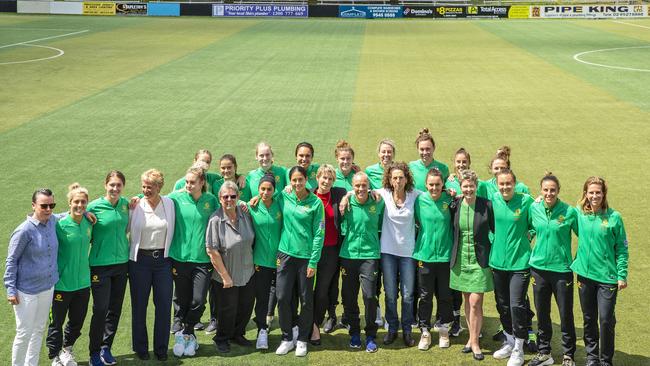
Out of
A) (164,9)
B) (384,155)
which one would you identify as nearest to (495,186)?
(384,155)

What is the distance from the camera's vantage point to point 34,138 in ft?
64.2

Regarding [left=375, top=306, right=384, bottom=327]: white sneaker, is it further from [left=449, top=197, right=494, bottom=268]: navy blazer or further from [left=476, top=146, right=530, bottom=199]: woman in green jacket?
[left=476, top=146, right=530, bottom=199]: woman in green jacket

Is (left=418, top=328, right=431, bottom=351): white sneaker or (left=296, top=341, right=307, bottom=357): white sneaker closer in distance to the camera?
(left=296, top=341, right=307, bottom=357): white sneaker

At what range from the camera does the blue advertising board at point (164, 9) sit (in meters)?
60.2

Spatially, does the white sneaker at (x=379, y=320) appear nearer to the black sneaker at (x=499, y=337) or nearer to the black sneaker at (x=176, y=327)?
the black sneaker at (x=499, y=337)

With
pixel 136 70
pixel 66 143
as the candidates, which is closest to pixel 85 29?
pixel 136 70

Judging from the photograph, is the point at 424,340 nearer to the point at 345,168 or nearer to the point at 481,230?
the point at 481,230

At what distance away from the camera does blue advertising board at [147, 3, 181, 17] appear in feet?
197

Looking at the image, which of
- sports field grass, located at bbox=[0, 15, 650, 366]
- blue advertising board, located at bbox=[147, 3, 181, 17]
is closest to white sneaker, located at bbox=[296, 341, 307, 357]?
sports field grass, located at bbox=[0, 15, 650, 366]

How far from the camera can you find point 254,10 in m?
59.2

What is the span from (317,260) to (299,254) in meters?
0.20

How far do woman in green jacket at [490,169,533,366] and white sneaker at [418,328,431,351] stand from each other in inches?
28.3

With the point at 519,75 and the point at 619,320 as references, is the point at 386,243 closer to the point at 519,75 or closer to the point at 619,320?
the point at 619,320

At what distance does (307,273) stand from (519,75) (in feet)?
76.2
